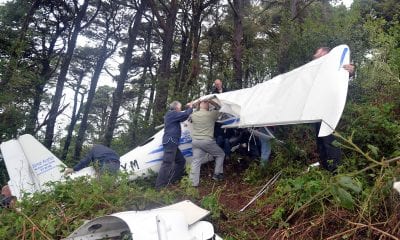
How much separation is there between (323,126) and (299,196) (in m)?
0.97

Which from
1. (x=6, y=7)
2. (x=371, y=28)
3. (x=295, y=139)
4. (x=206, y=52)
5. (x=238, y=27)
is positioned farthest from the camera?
(x=206, y=52)

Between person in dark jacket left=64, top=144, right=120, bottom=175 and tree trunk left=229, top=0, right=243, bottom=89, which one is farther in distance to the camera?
tree trunk left=229, top=0, right=243, bottom=89

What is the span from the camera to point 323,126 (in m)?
5.12

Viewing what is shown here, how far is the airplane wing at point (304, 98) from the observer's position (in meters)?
5.29

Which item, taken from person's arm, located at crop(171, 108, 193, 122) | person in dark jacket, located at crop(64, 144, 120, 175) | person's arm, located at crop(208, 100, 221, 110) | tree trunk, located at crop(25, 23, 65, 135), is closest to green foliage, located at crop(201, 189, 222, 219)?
person's arm, located at crop(171, 108, 193, 122)

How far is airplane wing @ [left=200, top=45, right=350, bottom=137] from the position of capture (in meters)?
5.29

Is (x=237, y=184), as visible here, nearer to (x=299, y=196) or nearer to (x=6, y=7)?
(x=299, y=196)

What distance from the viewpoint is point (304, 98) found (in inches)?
230

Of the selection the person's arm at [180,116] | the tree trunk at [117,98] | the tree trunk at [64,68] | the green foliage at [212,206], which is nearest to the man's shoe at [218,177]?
the person's arm at [180,116]

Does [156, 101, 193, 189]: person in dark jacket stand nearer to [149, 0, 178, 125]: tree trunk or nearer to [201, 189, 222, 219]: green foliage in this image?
[201, 189, 222, 219]: green foliage

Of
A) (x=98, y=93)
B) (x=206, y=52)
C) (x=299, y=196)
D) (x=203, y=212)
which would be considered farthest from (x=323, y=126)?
(x=98, y=93)

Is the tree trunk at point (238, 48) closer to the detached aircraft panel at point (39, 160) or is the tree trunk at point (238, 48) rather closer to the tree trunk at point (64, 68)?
the detached aircraft panel at point (39, 160)

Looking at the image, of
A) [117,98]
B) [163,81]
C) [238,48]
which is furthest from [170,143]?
[117,98]

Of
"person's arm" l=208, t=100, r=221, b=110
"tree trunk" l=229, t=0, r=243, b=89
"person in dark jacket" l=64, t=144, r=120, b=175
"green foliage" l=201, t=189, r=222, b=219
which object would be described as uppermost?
"tree trunk" l=229, t=0, r=243, b=89
